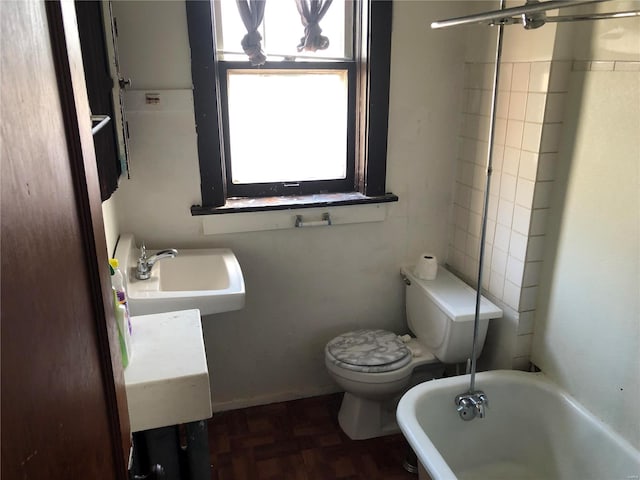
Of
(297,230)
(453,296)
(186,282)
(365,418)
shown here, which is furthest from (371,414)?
(186,282)

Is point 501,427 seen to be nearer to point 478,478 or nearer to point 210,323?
point 478,478

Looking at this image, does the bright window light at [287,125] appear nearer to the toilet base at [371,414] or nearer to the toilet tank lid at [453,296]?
the toilet tank lid at [453,296]

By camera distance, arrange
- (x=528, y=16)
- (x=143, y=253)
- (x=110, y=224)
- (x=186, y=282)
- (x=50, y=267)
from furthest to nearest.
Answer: (x=186, y=282), (x=143, y=253), (x=110, y=224), (x=528, y=16), (x=50, y=267)

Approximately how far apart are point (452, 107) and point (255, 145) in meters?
0.85

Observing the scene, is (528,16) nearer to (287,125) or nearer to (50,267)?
(287,125)

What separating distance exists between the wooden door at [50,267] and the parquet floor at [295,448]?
1407 mm

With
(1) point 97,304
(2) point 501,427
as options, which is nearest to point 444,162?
(2) point 501,427

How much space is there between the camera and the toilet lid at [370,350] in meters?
2.03

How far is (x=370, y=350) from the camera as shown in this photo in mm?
2115

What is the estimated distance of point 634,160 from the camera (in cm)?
149

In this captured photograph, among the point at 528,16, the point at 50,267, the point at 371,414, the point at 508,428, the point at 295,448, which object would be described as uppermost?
the point at 528,16

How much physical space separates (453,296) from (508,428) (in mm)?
531

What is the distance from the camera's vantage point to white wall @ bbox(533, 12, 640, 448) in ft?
4.97

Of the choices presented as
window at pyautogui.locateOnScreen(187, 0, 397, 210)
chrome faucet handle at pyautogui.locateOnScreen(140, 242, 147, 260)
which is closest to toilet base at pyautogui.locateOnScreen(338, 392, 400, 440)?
window at pyautogui.locateOnScreen(187, 0, 397, 210)
